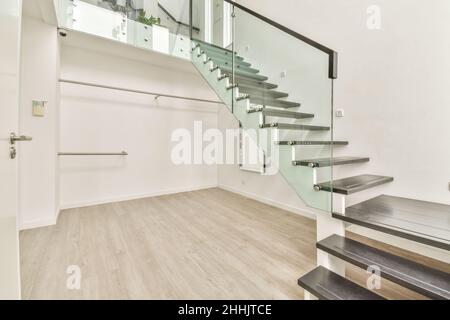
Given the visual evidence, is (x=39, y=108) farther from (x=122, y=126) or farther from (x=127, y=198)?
(x=127, y=198)

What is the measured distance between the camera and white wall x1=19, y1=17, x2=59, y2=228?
8.04 feet

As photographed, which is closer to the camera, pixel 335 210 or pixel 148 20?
pixel 335 210

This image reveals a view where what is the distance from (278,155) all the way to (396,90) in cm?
130

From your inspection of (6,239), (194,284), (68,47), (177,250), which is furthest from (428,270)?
(68,47)

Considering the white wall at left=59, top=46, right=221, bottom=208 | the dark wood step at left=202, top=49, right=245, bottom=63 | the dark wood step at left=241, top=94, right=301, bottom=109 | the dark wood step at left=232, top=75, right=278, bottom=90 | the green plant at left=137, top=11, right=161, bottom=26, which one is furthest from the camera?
the green plant at left=137, top=11, right=161, bottom=26

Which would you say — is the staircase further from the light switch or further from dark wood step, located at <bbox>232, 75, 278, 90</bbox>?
the light switch

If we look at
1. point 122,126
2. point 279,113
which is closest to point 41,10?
point 122,126

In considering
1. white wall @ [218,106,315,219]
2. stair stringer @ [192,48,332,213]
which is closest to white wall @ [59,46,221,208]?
white wall @ [218,106,315,219]

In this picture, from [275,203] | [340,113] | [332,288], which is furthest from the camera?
[275,203]

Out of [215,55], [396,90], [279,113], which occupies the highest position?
[215,55]

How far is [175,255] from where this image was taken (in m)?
1.94

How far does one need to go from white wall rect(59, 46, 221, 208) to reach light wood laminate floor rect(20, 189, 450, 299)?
22.9 inches

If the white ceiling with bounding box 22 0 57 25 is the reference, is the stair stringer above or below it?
below

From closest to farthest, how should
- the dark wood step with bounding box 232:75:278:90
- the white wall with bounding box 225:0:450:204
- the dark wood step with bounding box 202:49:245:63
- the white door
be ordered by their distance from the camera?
1. the white door
2. the white wall with bounding box 225:0:450:204
3. the dark wood step with bounding box 232:75:278:90
4. the dark wood step with bounding box 202:49:245:63
